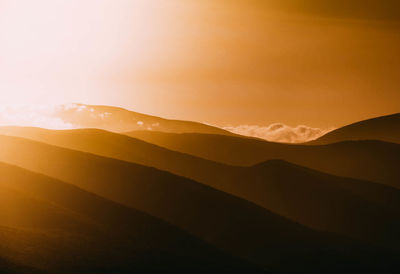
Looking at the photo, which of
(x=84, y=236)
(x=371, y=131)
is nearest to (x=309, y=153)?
(x=371, y=131)

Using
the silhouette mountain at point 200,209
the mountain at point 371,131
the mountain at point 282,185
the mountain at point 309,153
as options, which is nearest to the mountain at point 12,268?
the silhouette mountain at point 200,209

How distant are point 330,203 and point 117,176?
3270 centimetres

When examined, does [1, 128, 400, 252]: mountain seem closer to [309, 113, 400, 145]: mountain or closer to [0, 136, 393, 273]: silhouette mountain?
[0, 136, 393, 273]: silhouette mountain

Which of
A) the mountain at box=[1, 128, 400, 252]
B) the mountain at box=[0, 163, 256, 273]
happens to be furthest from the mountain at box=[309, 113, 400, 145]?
the mountain at box=[0, 163, 256, 273]

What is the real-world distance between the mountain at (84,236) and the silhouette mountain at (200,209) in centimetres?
378

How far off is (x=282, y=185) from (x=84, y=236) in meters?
41.0

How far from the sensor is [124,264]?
126 ft

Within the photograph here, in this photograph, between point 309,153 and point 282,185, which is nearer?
point 282,185

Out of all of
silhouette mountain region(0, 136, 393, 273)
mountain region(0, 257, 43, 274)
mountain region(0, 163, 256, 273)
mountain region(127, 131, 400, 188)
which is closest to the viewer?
mountain region(0, 257, 43, 274)

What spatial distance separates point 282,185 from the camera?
7425 cm

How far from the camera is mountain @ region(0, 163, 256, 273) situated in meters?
37.3

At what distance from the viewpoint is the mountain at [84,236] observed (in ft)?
122

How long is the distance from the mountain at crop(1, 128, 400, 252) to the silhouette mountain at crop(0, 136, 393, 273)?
5.84 metres

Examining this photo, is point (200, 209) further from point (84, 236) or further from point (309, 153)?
point (309, 153)
